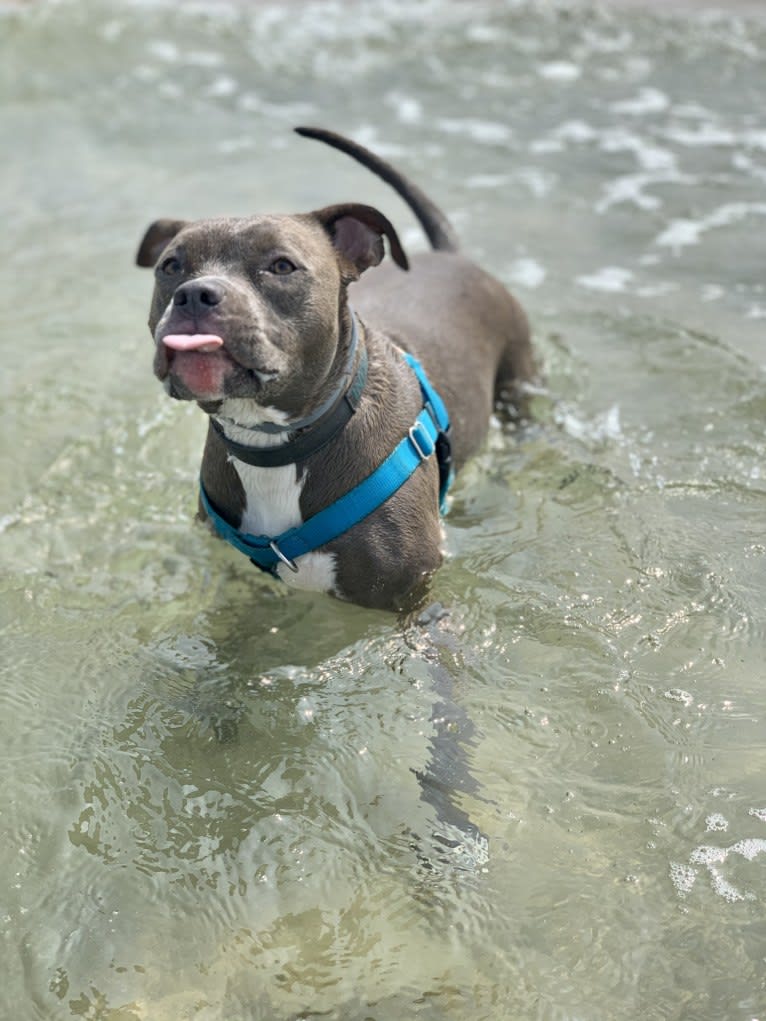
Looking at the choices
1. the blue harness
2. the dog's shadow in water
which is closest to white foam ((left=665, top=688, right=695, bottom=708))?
the dog's shadow in water

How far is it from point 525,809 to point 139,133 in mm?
8618

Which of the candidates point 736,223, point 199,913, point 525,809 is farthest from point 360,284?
point 736,223

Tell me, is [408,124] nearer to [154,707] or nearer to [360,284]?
[360,284]

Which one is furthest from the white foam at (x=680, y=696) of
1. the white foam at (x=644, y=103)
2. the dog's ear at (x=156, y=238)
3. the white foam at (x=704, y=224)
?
the white foam at (x=644, y=103)

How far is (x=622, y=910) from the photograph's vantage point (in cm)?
317

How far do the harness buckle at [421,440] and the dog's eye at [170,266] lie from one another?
0.96m

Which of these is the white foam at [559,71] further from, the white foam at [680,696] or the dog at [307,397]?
the white foam at [680,696]

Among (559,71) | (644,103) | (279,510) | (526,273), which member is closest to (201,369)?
(279,510)

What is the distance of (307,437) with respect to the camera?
12.0ft

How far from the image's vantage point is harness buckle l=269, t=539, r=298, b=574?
3.79 meters

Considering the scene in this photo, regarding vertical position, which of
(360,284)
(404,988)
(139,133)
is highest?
(360,284)

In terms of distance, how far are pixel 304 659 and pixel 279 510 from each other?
2.21ft

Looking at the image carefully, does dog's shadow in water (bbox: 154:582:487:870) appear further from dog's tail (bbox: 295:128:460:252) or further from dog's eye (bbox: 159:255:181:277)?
dog's tail (bbox: 295:128:460:252)

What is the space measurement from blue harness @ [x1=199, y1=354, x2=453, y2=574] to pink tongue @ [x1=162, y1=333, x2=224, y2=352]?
29.6 inches
